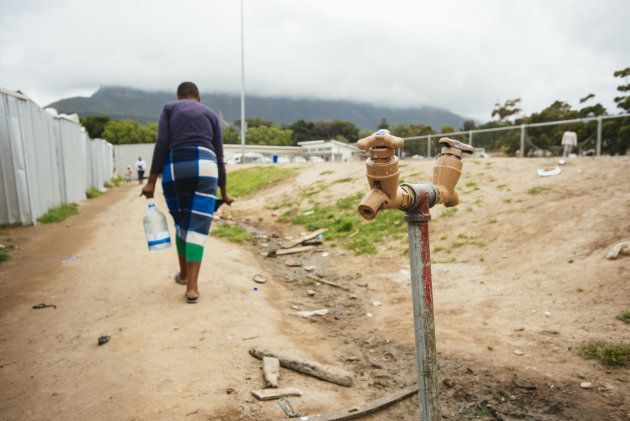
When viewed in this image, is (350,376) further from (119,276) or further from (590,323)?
(119,276)

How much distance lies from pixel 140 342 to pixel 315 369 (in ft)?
4.07

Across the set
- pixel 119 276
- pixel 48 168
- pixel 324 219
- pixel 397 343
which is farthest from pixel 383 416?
pixel 48 168

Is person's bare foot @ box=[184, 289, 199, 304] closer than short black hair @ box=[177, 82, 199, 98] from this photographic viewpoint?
Yes

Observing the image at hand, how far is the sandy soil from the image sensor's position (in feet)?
7.70

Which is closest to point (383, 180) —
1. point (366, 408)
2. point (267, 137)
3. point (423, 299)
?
point (423, 299)

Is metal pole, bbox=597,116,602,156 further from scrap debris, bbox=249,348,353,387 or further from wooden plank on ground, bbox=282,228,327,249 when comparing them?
scrap debris, bbox=249,348,353,387

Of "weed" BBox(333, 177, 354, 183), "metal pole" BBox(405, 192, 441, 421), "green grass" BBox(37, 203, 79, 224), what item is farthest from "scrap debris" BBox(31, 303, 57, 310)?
"weed" BBox(333, 177, 354, 183)

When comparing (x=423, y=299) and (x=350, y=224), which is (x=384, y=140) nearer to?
(x=423, y=299)

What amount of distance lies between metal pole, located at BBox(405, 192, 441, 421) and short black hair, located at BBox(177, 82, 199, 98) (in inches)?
111

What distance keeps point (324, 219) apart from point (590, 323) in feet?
19.2

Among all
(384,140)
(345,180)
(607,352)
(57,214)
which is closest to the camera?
(384,140)

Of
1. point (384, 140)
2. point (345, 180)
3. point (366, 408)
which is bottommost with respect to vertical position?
point (366, 408)

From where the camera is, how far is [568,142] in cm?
1167

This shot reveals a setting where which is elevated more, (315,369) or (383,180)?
(383,180)
